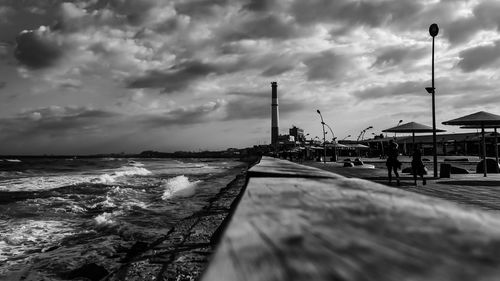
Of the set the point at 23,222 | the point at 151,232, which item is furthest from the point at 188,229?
the point at 23,222

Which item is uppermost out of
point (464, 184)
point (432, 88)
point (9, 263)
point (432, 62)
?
point (432, 62)

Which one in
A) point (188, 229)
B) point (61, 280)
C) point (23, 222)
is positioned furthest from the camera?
point (23, 222)

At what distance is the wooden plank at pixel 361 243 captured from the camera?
0.54 m

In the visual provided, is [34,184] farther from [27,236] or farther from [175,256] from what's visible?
[175,256]

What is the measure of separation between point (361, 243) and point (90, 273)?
7707 millimetres

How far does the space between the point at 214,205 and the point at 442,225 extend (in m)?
13.9

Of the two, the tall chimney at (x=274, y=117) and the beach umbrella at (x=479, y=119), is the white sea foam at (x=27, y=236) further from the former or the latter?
the tall chimney at (x=274, y=117)

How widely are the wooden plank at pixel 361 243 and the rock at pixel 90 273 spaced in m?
7.19

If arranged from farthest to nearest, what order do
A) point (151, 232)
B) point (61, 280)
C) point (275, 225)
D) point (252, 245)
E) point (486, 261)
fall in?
point (151, 232) → point (61, 280) → point (275, 225) → point (252, 245) → point (486, 261)

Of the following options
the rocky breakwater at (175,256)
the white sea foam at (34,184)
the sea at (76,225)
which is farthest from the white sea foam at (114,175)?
the rocky breakwater at (175,256)

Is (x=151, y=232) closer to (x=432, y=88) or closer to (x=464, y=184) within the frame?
(x=464, y=184)

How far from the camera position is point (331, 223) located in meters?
0.83

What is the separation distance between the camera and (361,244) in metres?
0.66

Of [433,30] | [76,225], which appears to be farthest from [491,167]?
[76,225]
